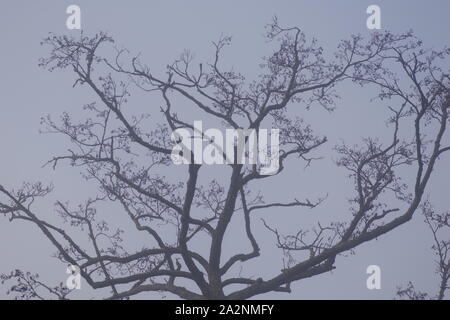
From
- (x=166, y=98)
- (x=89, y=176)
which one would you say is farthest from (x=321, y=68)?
(x=89, y=176)

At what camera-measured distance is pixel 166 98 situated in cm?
1249

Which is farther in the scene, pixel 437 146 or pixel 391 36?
pixel 391 36

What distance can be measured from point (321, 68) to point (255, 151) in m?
2.70

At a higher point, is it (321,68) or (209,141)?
(321,68)
